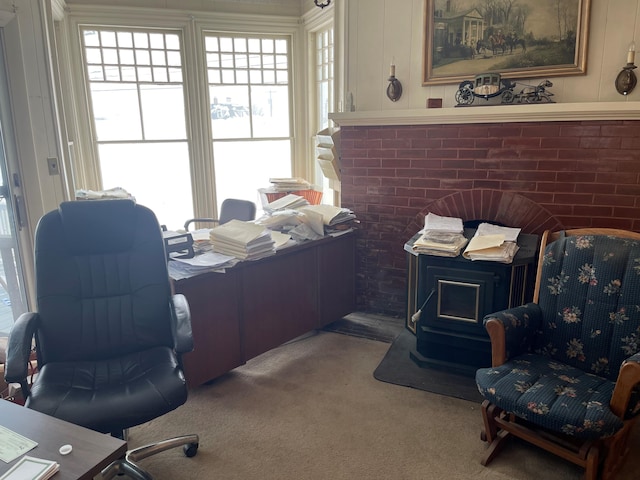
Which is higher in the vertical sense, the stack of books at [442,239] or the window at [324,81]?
the window at [324,81]

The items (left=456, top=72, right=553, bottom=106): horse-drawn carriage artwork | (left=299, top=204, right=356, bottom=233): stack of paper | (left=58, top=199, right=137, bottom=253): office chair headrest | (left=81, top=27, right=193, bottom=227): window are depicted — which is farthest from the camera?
(left=81, top=27, right=193, bottom=227): window

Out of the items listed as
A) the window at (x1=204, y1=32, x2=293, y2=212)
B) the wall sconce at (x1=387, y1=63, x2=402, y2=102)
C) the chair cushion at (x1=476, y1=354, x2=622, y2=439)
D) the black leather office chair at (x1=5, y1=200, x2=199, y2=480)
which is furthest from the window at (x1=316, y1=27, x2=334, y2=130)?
the chair cushion at (x1=476, y1=354, x2=622, y2=439)

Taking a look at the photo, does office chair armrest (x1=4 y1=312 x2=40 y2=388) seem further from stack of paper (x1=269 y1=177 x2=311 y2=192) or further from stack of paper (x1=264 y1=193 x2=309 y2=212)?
stack of paper (x1=269 y1=177 x2=311 y2=192)

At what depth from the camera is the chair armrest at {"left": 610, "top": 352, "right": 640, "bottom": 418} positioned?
163cm

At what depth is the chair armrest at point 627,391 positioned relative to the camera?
1.63 metres

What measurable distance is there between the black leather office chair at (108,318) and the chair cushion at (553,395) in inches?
47.5

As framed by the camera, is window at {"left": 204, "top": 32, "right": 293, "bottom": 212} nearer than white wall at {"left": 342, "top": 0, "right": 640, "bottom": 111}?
No

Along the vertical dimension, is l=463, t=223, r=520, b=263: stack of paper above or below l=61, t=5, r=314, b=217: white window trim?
below

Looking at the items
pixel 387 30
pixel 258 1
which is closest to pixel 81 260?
pixel 387 30

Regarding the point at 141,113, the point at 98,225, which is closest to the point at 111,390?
the point at 98,225

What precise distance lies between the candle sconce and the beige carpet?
174cm

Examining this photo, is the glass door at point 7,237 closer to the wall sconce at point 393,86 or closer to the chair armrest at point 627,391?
the wall sconce at point 393,86

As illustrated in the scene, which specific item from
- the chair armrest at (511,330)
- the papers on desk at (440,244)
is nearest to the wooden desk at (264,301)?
the papers on desk at (440,244)

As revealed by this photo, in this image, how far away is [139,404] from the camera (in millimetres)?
1624
